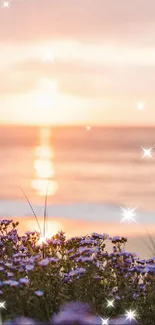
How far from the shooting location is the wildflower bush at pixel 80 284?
6051mm

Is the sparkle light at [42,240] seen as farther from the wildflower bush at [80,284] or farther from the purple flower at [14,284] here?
the purple flower at [14,284]

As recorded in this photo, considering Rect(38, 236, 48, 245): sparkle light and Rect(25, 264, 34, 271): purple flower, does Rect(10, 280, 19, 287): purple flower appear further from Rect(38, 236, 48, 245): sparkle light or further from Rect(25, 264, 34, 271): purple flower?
Rect(38, 236, 48, 245): sparkle light

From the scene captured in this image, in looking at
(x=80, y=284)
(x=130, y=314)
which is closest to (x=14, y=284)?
(x=80, y=284)

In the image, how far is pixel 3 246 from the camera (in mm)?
7191

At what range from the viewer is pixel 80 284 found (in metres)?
6.21

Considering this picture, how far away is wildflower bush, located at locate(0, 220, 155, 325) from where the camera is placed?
6051 millimetres

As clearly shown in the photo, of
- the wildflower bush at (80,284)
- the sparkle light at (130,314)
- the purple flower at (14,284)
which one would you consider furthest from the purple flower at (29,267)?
the sparkle light at (130,314)

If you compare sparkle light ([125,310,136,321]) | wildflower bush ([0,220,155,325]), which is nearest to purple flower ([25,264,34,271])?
wildflower bush ([0,220,155,325])

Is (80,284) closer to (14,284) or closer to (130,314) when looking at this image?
(130,314)

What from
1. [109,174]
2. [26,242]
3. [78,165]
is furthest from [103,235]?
[78,165]

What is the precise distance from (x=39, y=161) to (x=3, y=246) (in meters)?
17.7

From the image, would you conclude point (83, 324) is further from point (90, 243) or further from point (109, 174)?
point (109, 174)

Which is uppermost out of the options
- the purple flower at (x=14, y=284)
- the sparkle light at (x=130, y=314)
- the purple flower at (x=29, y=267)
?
the purple flower at (x=29, y=267)

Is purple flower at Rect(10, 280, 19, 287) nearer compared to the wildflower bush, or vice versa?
purple flower at Rect(10, 280, 19, 287)
